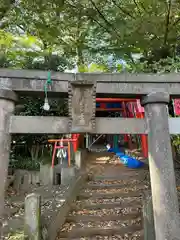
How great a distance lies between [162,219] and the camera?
2561mm

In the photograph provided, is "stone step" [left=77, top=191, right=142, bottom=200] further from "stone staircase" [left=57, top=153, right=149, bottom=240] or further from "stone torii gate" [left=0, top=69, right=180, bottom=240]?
"stone torii gate" [left=0, top=69, right=180, bottom=240]

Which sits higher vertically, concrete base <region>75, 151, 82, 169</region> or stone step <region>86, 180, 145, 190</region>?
concrete base <region>75, 151, 82, 169</region>

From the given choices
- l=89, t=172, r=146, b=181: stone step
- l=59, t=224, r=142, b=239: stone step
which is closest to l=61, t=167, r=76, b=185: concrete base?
l=89, t=172, r=146, b=181: stone step

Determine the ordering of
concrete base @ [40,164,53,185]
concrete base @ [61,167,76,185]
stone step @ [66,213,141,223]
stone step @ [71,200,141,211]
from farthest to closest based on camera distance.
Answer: concrete base @ [40,164,53,185]
concrete base @ [61,167,76,185]
stone step @ [71,200,141,211]
stone step @ [66,213,141,223]

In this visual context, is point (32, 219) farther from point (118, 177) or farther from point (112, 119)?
point (118, 177)

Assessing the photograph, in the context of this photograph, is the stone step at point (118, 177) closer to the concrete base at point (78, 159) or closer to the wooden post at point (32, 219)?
the concrete base at point (78, 159)

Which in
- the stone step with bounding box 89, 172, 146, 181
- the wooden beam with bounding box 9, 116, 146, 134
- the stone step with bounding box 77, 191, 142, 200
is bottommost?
the stone step with bounding box 77, 191, 142, 200

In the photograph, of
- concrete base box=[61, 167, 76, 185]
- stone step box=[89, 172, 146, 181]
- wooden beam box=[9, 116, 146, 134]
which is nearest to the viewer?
wooden beam box=[9, 116, 146, 134]

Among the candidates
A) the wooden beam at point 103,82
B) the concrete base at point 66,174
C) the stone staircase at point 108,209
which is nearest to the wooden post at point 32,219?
the stone staircase at point 108,209

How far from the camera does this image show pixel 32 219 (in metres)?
3.22

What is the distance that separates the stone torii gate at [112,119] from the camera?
2.58 meters

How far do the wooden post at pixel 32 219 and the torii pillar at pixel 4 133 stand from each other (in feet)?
2.42

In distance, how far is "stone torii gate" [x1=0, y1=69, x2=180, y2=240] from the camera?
258 cm

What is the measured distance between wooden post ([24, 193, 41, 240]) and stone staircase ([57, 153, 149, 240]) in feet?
3.57
